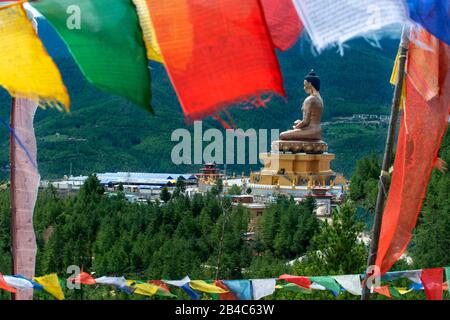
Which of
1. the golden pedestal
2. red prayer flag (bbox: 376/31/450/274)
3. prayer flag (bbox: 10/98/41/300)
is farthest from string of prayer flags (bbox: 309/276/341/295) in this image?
the golden pedestal

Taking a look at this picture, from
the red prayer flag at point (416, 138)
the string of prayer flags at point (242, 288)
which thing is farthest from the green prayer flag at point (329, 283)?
the red prayer flag at point (416, 138)

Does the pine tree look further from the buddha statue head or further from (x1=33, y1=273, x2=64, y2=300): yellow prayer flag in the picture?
the buddha statue head

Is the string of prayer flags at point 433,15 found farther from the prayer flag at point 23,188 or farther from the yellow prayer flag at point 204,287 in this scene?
the yellow prayer flag at point 204,287

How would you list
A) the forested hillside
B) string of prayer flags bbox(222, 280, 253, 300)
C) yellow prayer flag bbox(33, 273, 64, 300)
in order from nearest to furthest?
yellow prayer flag bbox(33, 273, 64, 300) → string of prayer flags bbox(222, 280, 253, 300) → the forested hillside

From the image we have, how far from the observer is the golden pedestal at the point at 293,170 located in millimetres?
23734

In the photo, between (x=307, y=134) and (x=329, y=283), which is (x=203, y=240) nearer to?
(x=329, y=283)

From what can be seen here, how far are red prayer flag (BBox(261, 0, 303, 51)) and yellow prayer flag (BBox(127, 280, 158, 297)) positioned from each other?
4891 millimetres

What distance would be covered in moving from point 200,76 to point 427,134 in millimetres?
1300

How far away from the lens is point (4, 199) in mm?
18656

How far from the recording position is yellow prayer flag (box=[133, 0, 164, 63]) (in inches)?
152

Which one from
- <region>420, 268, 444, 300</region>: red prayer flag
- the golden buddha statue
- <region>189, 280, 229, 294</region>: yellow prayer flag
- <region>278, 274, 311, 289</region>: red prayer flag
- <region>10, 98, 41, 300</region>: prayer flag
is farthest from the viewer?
the golden buddha statue

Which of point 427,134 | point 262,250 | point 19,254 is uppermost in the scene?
point 427,134
